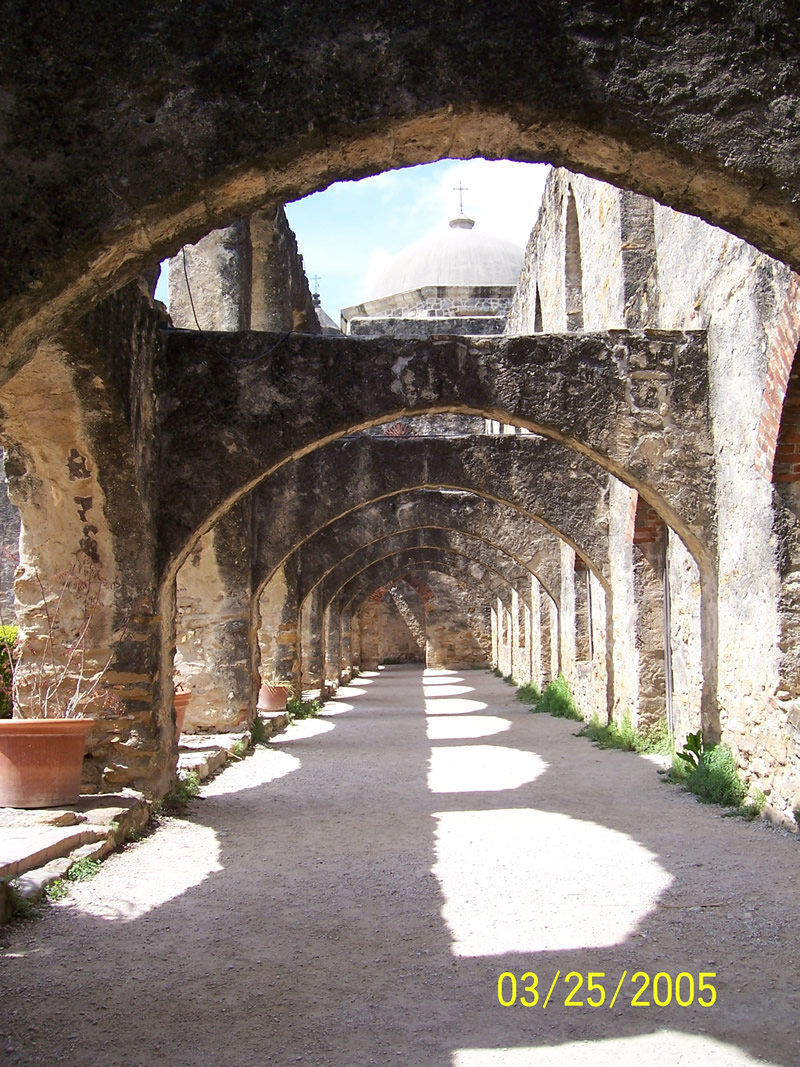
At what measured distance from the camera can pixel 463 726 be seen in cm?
1190

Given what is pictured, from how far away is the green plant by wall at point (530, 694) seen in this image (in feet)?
47.9

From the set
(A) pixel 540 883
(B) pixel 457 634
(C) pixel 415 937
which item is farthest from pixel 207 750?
(B) pixel 457 634

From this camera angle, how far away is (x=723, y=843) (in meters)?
5.05

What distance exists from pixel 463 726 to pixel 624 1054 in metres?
9.35

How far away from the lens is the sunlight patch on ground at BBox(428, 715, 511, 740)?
36.1ft

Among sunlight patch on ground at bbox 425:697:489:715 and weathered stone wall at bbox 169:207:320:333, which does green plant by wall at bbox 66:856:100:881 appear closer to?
weathered stone wall at bbox 169:207:320:333

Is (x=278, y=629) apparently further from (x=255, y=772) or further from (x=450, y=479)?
(x=255, y=772)

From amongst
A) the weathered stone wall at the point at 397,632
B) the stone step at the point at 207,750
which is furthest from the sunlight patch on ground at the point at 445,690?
the weathered stone wall at the point at 397,632

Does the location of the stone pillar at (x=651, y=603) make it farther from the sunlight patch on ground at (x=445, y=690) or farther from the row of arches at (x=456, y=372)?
the sunlight patch on ground at (x=445, y=690)

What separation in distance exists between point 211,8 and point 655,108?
1.10m

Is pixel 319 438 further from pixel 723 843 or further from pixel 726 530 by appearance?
pixel 723 843

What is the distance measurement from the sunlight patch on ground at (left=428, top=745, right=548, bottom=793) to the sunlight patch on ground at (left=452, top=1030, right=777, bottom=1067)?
4398 millimetres

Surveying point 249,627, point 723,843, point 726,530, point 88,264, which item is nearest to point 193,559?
point 249,627

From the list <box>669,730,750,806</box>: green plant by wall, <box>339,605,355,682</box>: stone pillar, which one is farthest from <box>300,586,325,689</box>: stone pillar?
<box>669,730,750,806</box>: green plant by wall
